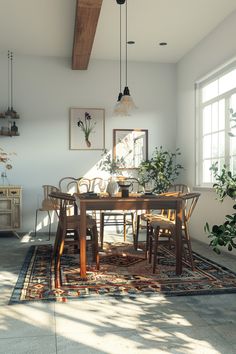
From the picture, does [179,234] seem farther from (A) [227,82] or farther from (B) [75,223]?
(A) [227,82]

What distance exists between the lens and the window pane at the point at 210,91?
529 cm

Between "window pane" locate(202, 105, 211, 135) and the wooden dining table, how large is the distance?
2.26 meters

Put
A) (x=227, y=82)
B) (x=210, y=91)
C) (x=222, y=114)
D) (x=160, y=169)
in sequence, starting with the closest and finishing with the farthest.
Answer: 1. (x=227, y=82)
2. (x=222, y=114)
3. (x=210, y=91)
4. (x=160, y=169)

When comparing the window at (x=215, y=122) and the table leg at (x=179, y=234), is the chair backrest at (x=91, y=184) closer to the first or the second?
the window at (x=215, y=122)

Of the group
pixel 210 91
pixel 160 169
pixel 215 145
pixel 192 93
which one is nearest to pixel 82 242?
pixel 215 145

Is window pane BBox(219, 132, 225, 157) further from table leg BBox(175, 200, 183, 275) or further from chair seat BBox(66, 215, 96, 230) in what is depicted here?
chair seat BBox(66, 215, 96, 230)

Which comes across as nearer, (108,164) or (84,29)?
(84,29)

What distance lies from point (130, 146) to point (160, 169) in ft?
2.35

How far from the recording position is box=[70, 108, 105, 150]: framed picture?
246 inches

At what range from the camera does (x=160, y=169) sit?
6.11 m

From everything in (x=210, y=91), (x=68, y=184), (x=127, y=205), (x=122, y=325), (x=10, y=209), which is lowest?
(x=122, y=325)

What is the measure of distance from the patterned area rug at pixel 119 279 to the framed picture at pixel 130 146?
2.40 meters

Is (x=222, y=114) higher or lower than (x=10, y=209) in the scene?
higher

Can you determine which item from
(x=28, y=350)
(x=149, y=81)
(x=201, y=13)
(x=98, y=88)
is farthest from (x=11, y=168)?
(x=28, y=350)
